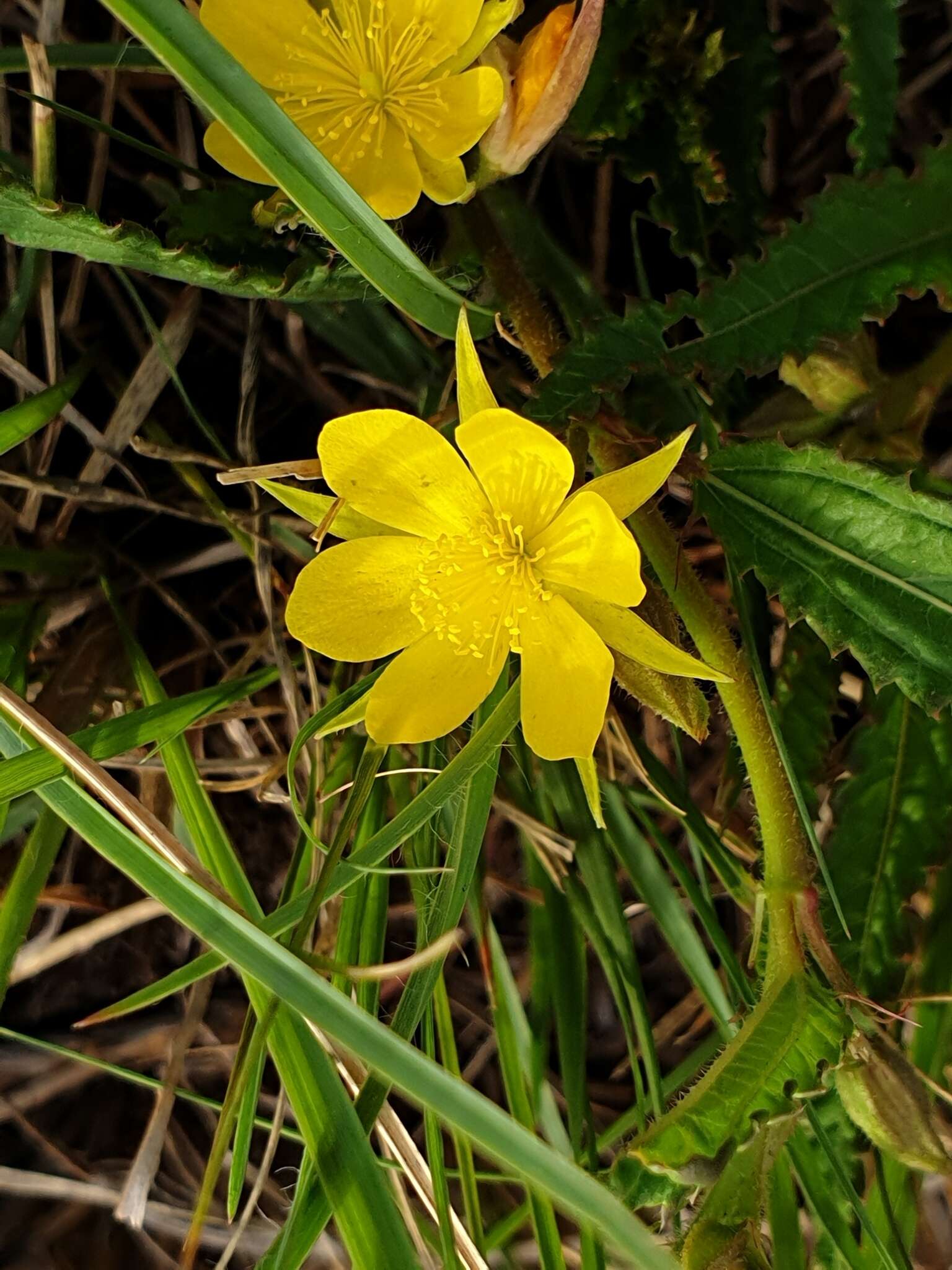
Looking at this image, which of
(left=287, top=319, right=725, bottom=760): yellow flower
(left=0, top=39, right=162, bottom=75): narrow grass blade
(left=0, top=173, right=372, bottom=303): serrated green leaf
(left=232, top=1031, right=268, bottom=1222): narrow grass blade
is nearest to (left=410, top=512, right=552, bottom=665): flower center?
(left=287, top=319, right=725, bottom=760): yellow flower

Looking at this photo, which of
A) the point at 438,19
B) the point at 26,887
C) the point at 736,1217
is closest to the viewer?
the point at 736,1217

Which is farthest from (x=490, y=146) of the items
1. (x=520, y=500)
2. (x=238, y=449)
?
(x=238, y=449)

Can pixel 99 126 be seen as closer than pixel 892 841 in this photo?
Yes

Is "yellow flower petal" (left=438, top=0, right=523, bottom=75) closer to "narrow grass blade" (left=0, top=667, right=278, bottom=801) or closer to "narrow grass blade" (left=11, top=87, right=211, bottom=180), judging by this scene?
"narrow grass blade" (left=11, top=87, right=211, bottom=180)

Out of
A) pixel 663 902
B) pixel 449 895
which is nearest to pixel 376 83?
pixel 449 895

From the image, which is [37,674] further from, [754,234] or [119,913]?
[754,234]

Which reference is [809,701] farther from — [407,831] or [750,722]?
[407,831]

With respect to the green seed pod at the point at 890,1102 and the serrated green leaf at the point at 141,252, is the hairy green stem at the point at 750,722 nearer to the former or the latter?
the green seed pod at the point at 890,1102

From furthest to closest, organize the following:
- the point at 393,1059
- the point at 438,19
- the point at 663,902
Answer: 1. the point at 663,902
2. the point at 438,19
3. the point at 393,1059
